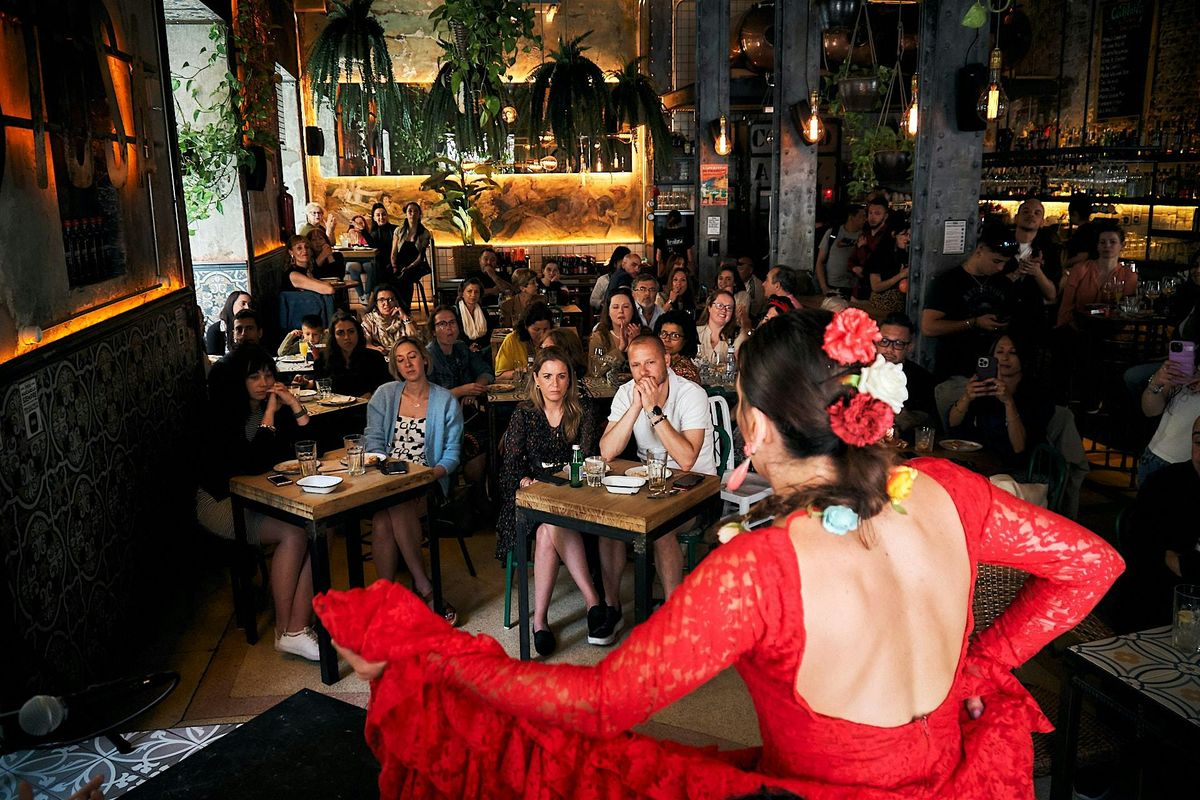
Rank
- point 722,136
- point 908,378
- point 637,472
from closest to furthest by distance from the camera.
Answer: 1. point 637,472
2. point 908,378
3. point 722,136

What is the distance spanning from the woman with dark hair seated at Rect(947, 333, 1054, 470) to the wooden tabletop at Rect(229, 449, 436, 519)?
9.13 ft

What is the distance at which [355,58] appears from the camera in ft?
22.8

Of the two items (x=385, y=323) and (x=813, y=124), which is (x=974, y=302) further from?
(x=385, y=323)

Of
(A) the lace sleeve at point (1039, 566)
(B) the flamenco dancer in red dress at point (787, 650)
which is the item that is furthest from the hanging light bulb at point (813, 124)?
(B) the flamenco dancer in red dress at point (787, 650)

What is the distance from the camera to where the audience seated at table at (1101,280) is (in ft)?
24.7

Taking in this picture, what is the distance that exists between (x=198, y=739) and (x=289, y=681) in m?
1.21

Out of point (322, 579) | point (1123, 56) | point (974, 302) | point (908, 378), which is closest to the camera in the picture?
point (322, 579)

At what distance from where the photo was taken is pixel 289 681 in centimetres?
393

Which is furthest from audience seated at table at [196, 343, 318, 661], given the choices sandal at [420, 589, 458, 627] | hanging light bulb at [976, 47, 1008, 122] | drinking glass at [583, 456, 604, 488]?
hanging light bulb at [976, 47, 1008, 122]

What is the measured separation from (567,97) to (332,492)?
5.36m

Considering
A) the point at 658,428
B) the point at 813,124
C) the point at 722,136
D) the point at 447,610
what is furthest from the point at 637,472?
the point at 722,136

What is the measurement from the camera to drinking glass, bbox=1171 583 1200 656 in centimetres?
246

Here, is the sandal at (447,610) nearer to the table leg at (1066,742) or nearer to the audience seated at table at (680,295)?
the table leg at (1066,742)

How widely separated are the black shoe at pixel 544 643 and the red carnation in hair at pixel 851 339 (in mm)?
2790
